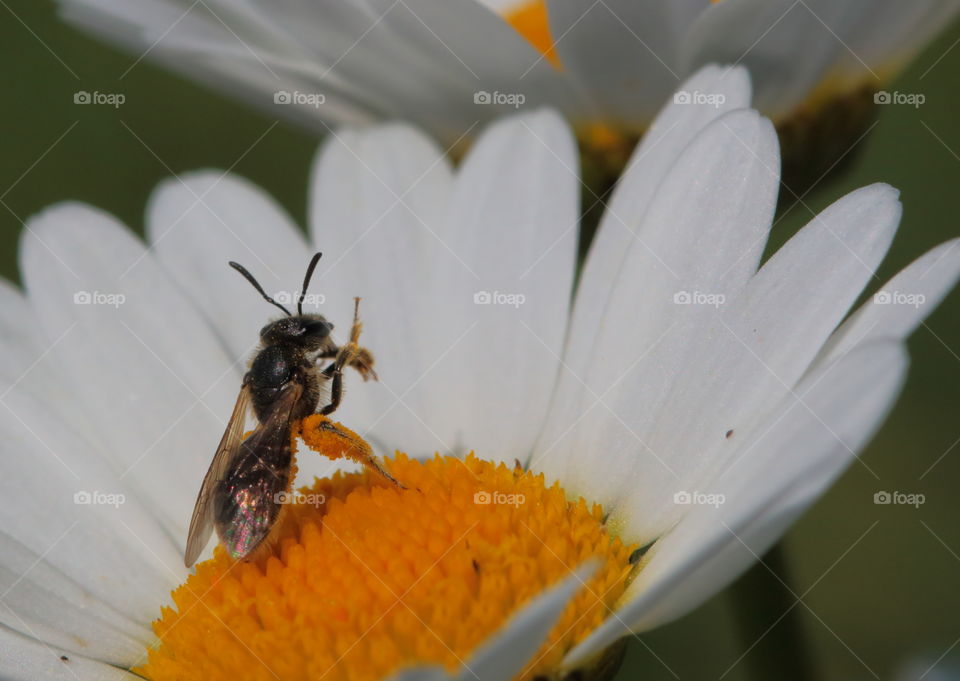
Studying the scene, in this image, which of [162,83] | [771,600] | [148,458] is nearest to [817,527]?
[771,600]

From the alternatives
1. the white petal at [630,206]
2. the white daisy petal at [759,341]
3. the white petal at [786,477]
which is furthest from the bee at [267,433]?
the white petal at [786,477]

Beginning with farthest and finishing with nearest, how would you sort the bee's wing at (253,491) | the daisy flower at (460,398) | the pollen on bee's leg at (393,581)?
the bee's wing at (253,491) → the pollen on bee's leg at (393,581) → the daisy flower at (460,398)

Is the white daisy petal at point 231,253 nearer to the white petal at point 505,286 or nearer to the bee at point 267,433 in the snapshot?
the bee at point 267,433

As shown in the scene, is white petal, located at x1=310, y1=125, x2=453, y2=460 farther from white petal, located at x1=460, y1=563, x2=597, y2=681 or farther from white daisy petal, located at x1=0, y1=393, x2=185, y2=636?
white petal, located at x1=460, y1=563, x2=597, y2=681

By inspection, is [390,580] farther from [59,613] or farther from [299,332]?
[59,613]

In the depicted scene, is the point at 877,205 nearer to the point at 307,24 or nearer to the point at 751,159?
the point at 751,159

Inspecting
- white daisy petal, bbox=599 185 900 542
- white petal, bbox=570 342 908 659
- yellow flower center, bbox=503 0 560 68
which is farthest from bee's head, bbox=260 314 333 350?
white petal, bbox=570 342 908 659

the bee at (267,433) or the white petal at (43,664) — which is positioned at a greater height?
the bee at (267,433)
